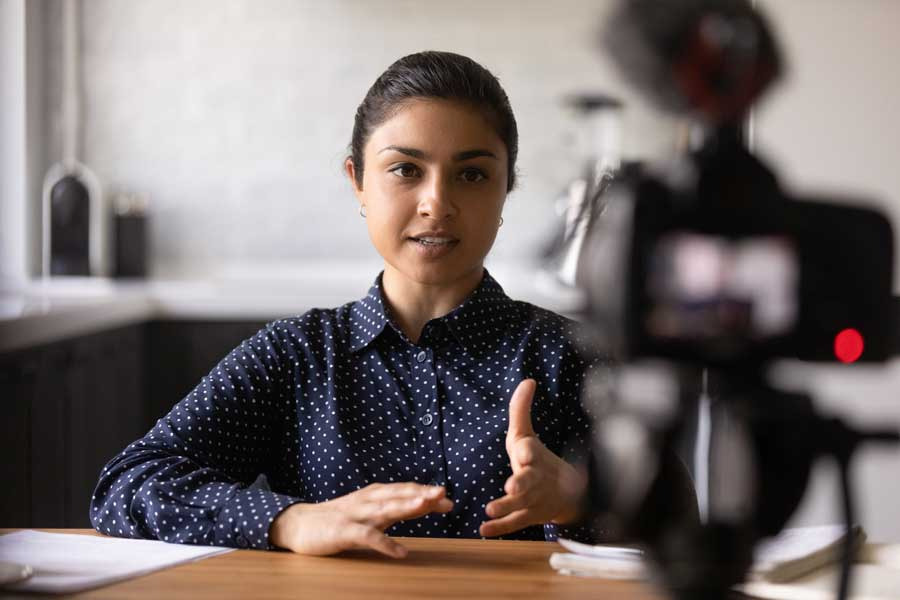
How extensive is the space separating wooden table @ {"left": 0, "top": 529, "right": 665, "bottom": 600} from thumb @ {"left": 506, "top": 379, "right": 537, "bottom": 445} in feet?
0.37

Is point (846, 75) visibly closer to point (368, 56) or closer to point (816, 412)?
point (368, 56)

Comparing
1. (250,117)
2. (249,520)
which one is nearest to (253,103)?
(250,117)

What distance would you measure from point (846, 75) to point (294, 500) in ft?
7.06

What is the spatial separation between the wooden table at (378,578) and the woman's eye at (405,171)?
0.54 meters

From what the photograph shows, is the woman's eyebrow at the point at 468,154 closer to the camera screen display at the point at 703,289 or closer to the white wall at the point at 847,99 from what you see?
the camera screen display at the point at 703,289

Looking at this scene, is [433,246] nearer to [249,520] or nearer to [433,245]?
[433,245]

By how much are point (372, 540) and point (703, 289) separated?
0.54 m

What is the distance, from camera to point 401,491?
983mm

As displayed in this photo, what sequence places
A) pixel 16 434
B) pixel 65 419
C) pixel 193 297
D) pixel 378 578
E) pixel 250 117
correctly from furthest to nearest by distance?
1. pixel 250 117
2. pixel 193 297
3. pixel 65 419
4. pixel 16 434
5. pixel 378 578

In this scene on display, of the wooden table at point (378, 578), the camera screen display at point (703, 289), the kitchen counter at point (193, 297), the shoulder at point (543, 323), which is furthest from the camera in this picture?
the kitchen counter at point (193, 297)

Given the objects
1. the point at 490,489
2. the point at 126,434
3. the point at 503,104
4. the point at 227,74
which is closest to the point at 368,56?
the point at 227,74

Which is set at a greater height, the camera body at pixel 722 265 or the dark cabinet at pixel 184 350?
the camera body at pixel 722 265

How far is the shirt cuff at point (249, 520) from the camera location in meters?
1.05

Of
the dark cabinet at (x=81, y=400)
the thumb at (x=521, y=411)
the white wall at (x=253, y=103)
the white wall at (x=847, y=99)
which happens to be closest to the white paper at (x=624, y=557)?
the thumb at (x=521, y=411)
